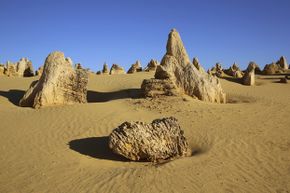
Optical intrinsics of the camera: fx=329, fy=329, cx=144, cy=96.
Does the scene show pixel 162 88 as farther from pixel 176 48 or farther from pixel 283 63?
pixel 283 63

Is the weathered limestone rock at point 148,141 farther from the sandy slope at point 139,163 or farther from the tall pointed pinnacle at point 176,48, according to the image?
the tall pointed pinnacle at point 176,48

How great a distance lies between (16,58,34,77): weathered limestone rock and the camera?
26.3 metres

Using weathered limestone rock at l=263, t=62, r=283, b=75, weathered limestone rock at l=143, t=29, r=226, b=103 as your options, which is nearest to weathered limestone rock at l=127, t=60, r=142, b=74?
weathered limestone rock at l=143, t=29, r=226, b=103

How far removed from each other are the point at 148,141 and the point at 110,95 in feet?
27.5

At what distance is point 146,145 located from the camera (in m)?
7.93

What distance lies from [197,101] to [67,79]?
5.38m

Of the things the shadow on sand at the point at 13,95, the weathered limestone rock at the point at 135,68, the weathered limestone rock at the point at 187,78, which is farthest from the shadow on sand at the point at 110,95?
the weathered limestone rock at the point at 135,68

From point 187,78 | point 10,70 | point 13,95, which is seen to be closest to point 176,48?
point 187,78

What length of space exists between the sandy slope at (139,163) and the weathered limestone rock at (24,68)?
11861 millimetres

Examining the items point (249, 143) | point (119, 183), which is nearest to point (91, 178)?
point (119, 183)

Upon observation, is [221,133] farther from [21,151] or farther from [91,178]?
[21,151]

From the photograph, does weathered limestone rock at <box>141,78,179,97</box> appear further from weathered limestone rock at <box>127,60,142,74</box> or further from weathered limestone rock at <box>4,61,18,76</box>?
weathered limestone rock at <box>4,61,18,76</box>

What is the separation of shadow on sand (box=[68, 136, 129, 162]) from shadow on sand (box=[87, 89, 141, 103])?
534 centimetres

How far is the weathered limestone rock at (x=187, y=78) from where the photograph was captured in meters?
14.0
